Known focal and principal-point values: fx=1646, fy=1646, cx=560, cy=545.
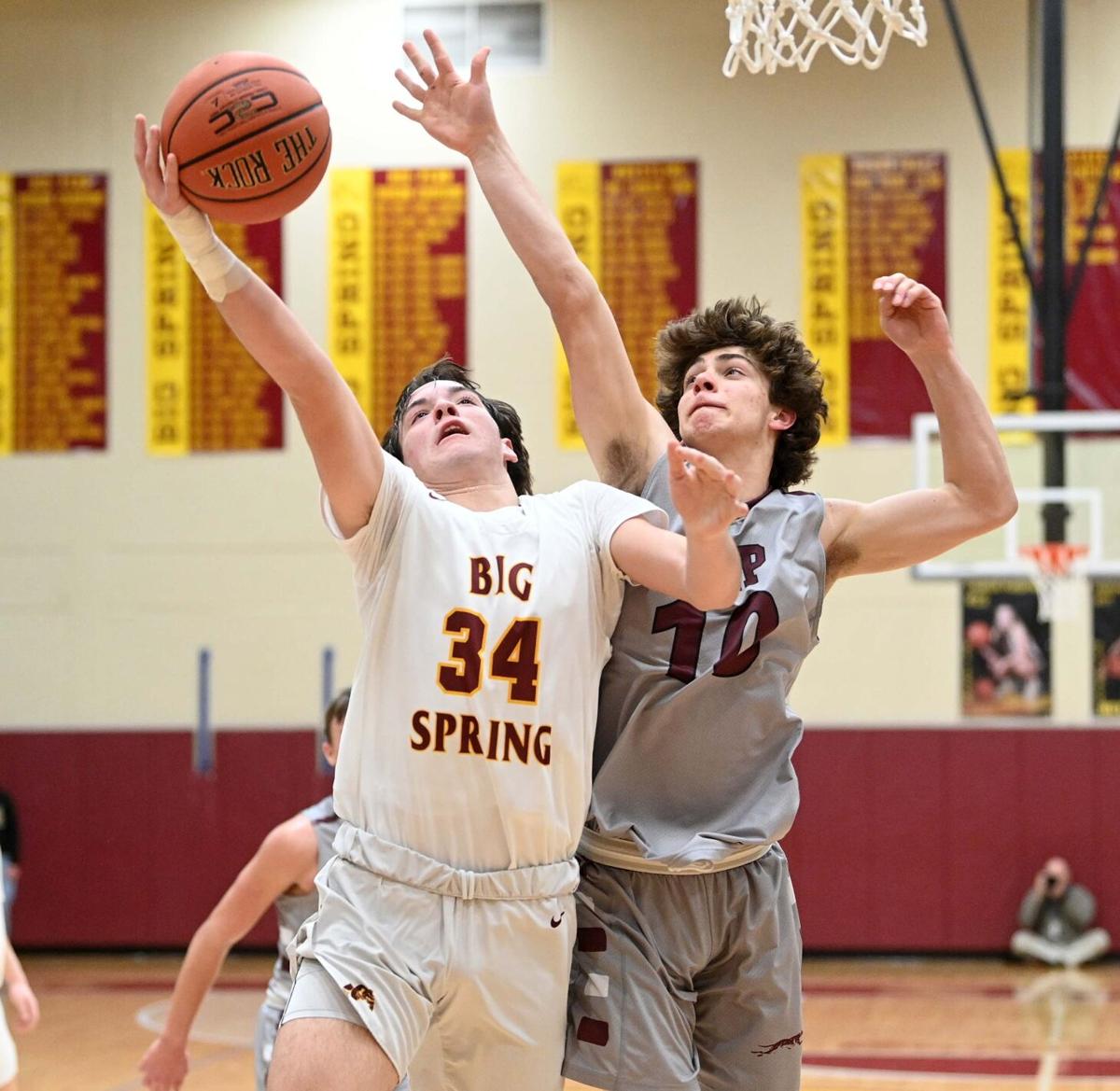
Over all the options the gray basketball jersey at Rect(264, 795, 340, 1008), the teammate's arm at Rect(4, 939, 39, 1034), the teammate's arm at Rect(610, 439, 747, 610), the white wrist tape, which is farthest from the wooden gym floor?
the white wrist tape

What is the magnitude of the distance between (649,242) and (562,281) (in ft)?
26.1

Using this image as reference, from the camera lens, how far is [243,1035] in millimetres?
8617

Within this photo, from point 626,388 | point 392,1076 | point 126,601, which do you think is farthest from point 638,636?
point 126,601

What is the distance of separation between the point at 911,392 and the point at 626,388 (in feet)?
25.8

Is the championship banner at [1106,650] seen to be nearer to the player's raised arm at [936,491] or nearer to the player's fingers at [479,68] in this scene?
the player's raised arm at [936,491]

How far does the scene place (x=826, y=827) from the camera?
35.6ft

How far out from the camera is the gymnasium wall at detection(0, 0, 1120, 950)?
10.8 m

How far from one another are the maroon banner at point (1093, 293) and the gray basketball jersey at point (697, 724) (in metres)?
8.02

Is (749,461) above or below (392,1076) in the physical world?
above

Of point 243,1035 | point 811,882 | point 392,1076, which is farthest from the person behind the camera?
point 811,882

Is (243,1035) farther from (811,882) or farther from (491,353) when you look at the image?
(491,353)

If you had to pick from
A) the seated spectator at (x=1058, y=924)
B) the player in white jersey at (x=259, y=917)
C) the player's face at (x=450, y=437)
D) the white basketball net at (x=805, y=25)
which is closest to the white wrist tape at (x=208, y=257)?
the player's face at (x=450, y=437)

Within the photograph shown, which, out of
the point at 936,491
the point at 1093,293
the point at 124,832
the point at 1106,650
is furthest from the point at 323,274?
the point at 936,491

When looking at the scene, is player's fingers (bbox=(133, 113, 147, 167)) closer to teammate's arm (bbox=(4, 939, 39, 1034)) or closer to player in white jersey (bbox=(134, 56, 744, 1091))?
player in white jersey (bbox=(134, 56, 744, 1091))
